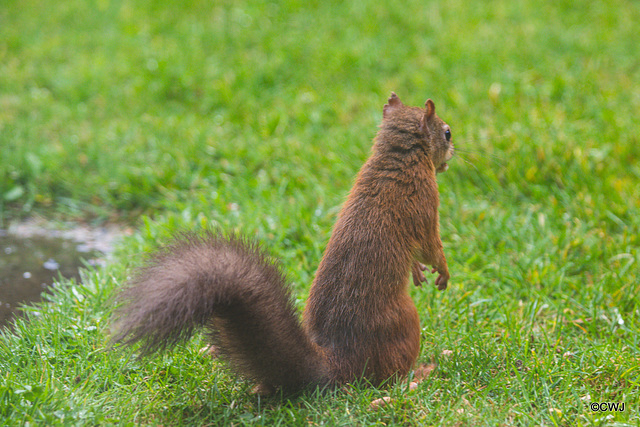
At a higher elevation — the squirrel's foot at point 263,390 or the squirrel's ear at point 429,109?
the squirrel's ear at point 429,109

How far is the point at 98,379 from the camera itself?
8.89 feet

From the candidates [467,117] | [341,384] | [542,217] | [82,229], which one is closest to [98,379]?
[341,384]

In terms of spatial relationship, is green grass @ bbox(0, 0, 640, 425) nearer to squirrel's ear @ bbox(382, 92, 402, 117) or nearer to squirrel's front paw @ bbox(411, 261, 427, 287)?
squirrel's front paw @ bbox(411, 261, 427, 287)

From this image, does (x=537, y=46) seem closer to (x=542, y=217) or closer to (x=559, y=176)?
(x=559, y=176)

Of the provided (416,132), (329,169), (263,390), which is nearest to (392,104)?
(416,132)

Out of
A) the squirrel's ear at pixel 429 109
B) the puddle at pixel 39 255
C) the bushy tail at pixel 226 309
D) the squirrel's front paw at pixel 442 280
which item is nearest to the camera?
the bushy tail at pixel 226 309

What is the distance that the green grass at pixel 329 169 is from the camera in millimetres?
2691

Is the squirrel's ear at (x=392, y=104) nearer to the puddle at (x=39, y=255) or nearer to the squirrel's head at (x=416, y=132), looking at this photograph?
the squirrel's head at (x=416, y=132)

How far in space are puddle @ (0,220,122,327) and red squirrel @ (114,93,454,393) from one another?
1.53m

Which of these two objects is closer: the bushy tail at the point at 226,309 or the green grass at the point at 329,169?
the bushy tail at the point at 226,309

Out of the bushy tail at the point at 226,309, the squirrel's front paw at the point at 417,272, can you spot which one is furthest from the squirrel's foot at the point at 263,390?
the squirrel's front paw at the point at 417,272

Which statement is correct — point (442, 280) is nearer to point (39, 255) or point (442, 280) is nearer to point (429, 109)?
point (429, 109)

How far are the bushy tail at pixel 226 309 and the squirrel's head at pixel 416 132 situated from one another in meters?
0.86

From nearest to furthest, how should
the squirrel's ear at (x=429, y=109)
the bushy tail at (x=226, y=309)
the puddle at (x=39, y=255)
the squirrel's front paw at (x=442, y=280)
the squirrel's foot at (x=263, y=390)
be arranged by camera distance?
the bushy tail at (x=226, y=309)
the squirrel's foot at (x=263, y=390)
the squirrel's ear at (x=429, y=109)
the squirrel's front paw at (x=442, y=280)
the puddle at (x=39, y=255)
